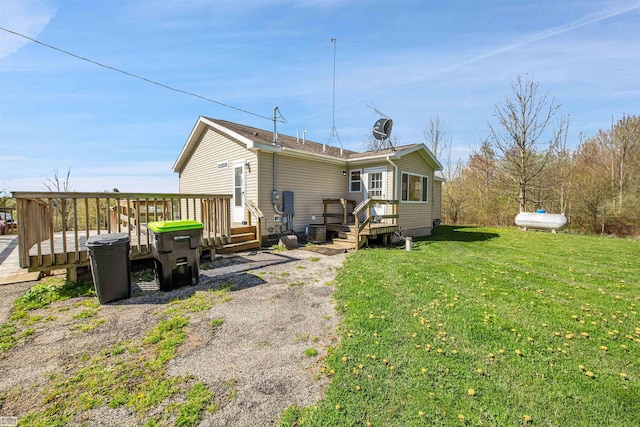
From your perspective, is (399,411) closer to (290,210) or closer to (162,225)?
(162,225)

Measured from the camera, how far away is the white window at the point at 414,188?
11.3 m

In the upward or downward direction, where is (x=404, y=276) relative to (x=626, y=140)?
downward

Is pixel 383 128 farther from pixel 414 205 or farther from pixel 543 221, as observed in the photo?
pixel 543 221

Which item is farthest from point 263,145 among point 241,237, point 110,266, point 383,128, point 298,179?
point 383,128

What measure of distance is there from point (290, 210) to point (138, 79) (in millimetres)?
6681

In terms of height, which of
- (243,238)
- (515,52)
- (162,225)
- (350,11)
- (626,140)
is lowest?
(243,238)

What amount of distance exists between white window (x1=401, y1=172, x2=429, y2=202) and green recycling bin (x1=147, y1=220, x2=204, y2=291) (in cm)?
870

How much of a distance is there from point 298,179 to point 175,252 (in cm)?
569

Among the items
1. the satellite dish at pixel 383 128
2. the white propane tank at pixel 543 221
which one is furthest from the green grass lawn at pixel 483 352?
the white propane tank at pixel 543 221

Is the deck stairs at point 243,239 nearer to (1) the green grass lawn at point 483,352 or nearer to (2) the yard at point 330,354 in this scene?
(2) the yard at point 330,354

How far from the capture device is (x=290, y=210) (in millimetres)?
9219

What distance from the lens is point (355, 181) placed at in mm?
11414

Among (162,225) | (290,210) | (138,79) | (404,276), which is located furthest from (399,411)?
(138,79)

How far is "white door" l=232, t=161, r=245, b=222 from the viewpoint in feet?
30.6
